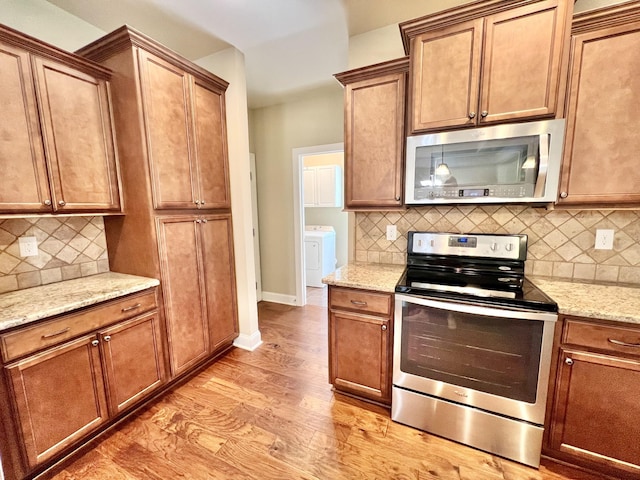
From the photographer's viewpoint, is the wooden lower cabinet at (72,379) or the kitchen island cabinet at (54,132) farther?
the kitchen island cabinet at (54,132)

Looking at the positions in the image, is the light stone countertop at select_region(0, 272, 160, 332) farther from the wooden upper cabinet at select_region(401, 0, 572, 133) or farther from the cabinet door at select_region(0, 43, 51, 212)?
the wooden upper cabinet at select_region(401, 0, 572, 133)

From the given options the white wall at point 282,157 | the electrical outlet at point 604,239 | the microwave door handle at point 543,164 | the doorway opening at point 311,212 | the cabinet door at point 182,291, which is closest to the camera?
the microwave door handle at point 543,164

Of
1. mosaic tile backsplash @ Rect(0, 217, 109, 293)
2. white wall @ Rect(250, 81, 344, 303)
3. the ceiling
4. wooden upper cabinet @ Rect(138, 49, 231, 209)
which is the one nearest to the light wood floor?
mosaic tile backsplash @ Rect(0, 217, 109, 293)

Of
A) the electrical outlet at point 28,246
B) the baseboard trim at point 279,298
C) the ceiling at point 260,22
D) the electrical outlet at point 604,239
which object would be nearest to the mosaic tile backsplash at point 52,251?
the electrical outlet at point 28,246

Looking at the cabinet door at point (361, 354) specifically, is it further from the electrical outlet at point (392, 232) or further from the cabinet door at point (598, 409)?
the cabinet door at point (598, 409)

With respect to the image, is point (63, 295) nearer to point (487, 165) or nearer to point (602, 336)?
point (487, 165)

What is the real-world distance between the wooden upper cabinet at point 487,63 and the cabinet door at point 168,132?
5.22 ft

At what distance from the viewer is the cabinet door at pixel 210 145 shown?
2127 millimetres

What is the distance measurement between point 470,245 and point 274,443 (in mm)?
1766

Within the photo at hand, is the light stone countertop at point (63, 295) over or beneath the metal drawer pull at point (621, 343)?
over

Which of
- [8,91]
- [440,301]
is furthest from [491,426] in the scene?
[8,91]

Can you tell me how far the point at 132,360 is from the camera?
174 centimetres

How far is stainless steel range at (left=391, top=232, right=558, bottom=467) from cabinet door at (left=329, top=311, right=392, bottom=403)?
0.31 feet

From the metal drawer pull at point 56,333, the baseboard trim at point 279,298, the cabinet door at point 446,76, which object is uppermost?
the cabinet door at point 446,76
